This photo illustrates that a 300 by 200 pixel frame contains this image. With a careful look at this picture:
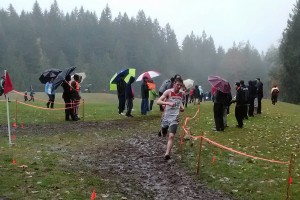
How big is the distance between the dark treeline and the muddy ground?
3554 inches

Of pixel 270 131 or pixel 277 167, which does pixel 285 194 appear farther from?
pixel 270 131

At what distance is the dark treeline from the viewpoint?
110312mm

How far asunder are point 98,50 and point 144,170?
123 metres

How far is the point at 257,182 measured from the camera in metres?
9.82

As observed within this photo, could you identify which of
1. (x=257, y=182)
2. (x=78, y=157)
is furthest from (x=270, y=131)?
(x=78, y=157)

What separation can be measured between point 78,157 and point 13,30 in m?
117

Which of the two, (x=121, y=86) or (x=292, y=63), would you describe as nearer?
(x=121, y=86)

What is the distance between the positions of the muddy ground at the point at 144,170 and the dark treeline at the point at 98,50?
3554 inches

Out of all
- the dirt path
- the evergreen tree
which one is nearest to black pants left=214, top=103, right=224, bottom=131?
the dirt path

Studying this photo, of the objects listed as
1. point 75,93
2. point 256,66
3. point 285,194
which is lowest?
point 285,194

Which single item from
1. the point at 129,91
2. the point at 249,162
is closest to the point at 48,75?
the point at 129,91

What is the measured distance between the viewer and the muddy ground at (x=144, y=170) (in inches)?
354

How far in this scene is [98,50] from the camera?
13100 centimetres

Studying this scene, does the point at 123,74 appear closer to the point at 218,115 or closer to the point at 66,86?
the point at 66,86
